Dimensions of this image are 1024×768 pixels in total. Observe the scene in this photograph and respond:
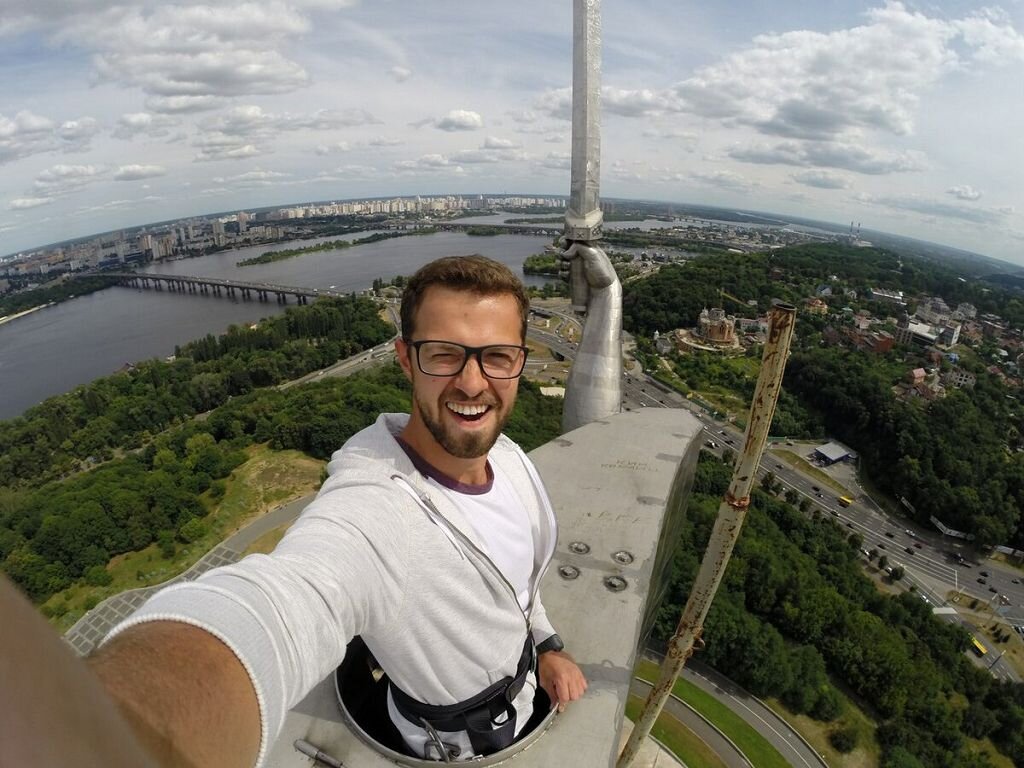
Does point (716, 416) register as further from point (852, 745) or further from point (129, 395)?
point (129, 395)

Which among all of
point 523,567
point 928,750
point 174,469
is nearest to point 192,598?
point 523,567

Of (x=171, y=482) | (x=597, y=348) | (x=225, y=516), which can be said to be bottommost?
(x=225, y=516)

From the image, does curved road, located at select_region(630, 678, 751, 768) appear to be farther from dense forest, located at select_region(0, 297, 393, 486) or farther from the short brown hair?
dense forest, located at select_region(0, 297, 393, 486)

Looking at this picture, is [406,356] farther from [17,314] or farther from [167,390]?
[17,314]

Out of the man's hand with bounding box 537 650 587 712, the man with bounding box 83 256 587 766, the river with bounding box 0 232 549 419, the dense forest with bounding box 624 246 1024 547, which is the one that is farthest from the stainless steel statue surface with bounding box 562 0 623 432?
the river with bounding box 0 232 549 419

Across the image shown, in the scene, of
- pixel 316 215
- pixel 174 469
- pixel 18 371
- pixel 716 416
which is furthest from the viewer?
pixel 316 215

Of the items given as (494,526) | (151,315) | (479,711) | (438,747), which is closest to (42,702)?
(494,526)

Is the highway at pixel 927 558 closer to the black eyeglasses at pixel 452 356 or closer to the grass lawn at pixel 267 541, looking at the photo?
the grass lawn at pixel 267 541
